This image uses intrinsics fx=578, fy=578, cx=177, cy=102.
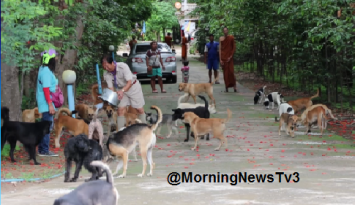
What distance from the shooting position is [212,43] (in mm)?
23656

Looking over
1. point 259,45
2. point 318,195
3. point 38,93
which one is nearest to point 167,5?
point 259,45

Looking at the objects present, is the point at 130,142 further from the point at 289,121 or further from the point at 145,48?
the point at 145,48

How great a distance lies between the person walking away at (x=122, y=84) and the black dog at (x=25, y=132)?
1678mm

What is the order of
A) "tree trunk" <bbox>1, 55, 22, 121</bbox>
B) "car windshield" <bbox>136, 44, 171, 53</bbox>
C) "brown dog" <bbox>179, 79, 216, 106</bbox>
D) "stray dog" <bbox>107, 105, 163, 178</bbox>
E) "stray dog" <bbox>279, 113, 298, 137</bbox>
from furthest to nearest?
1. "car windshield" <bbox>136, 44, 171, 53</bbox>
2. "brown dog" <bbox>179, 79, 216, 106</bbox>
3. "stray dog" <bbox>279, 113, 298, 137</bbox>
4. "tree trunk" <bbox>1, 55, 22, 121</bbox>
5. "stray dog" <bbox>107, 105, 163, 178</bbox>

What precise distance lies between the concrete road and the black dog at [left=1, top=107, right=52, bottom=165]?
4.39ft

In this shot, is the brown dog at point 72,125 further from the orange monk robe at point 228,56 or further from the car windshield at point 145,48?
the car windshield at point 145,48

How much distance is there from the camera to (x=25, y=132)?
10.4 metres

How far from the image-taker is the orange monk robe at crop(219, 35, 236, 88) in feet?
71.8

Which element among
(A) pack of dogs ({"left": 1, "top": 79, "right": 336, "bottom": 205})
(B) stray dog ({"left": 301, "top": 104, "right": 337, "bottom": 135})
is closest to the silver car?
(A) pack of dogs ({"left": 1, "top": 79, "right": 336, "bottom": 205})

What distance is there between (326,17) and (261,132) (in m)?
3.25

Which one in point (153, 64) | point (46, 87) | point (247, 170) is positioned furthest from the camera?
point (153, 64)

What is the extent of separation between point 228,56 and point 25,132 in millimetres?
12879

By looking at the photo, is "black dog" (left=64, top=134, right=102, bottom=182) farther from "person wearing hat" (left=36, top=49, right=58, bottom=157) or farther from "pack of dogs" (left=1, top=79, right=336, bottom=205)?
"person wearing hat" (left=36, top=49, right=58, bottom=157)

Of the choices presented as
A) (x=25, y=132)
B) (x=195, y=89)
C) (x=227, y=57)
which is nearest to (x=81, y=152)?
(x=25, y=132)
